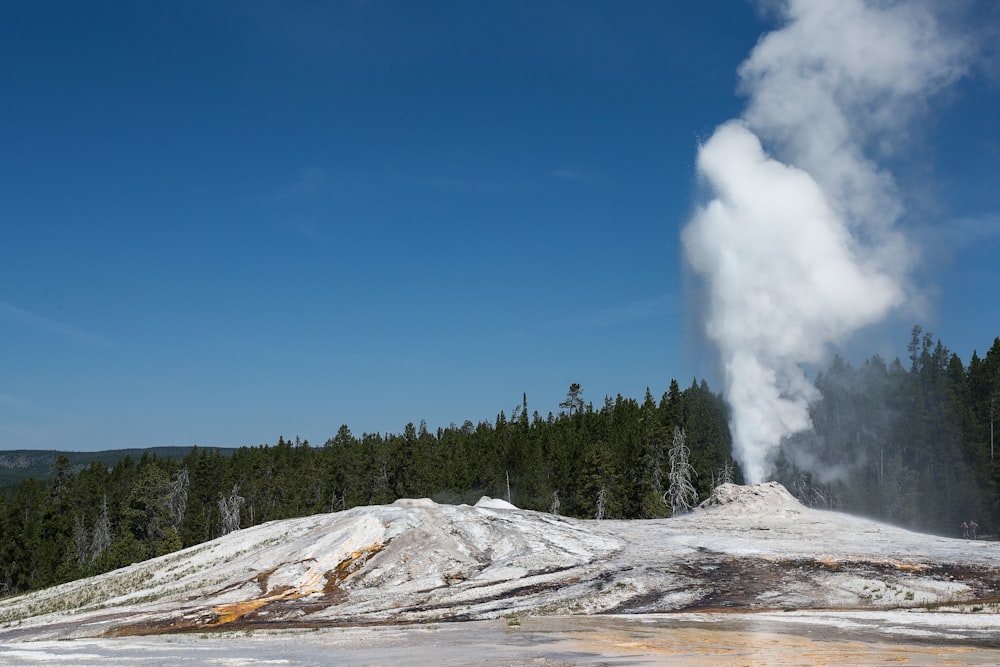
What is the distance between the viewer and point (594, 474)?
279ft

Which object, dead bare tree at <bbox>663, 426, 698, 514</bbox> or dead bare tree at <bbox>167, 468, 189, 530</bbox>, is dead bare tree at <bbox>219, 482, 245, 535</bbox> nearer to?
dead bare tree at <bbox>167, 468, 189, 530</bbox>

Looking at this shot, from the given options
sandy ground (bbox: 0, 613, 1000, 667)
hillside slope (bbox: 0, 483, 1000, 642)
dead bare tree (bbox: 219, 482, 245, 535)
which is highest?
dead bare tree (bbox: 219, 482, 245, 535)

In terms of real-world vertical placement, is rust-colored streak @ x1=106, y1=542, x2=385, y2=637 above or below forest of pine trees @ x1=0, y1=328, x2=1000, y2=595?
below

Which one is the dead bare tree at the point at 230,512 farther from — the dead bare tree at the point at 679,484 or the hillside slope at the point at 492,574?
the dead bare tree at the point at 679,484

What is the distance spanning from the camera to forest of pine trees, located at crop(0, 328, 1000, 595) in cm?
8431

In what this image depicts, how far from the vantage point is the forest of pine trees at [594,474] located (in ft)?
277

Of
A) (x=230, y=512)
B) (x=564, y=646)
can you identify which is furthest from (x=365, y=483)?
(x=564, y=646)

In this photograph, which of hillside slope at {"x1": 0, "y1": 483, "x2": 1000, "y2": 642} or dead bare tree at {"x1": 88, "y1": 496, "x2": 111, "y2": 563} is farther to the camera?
dead bare tree at {"x1": 88, "y1": 496, "x2": 111, "y2": 563}

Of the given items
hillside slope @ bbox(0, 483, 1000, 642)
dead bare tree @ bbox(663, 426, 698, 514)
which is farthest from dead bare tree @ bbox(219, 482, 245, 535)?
dead bare tree @ bbox(663, 426, 698, 514)

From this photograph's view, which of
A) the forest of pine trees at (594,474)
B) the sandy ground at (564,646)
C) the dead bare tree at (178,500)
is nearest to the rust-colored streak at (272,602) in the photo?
the sandy ground at (564,646)

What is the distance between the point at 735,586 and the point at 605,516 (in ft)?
168

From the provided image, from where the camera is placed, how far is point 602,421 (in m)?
115

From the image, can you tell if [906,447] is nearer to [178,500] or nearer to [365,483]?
[365,483]

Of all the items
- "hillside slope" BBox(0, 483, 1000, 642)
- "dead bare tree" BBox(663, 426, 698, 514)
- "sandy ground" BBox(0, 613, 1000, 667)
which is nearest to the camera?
"sandy ground" BBox(0, 613, 1000, 667)
